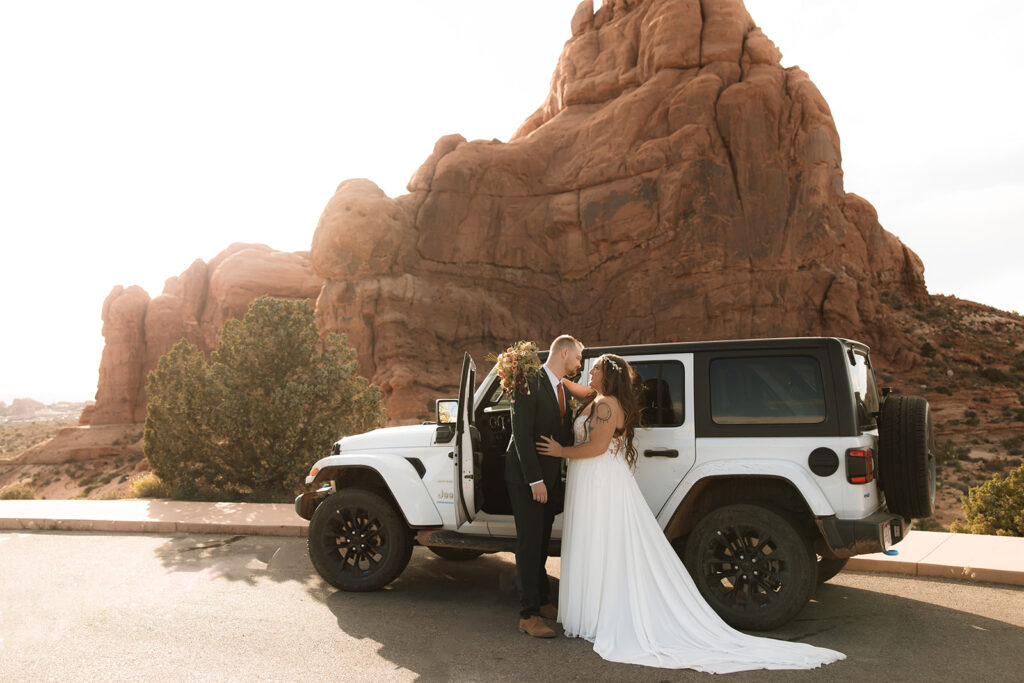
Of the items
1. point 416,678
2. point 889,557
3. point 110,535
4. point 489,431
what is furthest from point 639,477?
point 110,535

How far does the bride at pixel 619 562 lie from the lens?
490 centimetres

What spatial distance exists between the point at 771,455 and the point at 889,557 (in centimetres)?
306

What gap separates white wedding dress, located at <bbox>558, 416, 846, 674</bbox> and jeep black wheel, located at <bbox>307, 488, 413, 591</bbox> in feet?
5.97

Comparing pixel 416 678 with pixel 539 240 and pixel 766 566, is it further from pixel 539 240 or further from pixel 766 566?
pixel 539 240

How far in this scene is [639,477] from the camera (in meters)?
5.87

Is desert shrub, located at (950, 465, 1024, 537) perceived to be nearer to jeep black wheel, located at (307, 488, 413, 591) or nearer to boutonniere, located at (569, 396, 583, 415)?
boutonniere, located at (569, 396, 583, 415)

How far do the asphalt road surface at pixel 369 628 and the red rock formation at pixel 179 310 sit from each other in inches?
1845

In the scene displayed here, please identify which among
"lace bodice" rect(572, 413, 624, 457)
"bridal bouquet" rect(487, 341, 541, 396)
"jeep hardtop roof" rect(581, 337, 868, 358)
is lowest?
"lace bodice" rect(572, 413, 624, 457)

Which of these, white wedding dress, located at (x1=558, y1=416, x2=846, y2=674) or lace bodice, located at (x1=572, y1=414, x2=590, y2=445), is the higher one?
lace bodice, located at (x1=572, y1=414, x2=590, y2=445)

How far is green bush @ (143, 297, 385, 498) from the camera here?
1427cm

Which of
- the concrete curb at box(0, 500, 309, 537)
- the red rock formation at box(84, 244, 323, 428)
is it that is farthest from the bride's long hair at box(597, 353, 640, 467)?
the red rock formation at box(84, 244, 323, 428)

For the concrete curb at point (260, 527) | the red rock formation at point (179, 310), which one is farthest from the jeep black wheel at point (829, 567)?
the red rock formation at point (179, 310)

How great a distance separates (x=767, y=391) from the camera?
5.66 m

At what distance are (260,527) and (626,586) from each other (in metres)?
6.27
